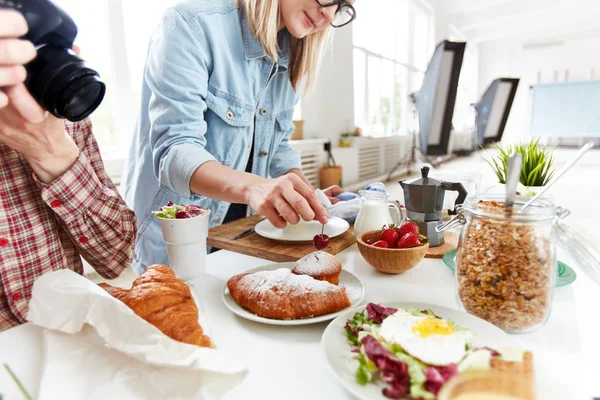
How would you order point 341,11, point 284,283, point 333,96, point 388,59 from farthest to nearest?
point 388,59
point 333,96
point 341,11
point 284,283

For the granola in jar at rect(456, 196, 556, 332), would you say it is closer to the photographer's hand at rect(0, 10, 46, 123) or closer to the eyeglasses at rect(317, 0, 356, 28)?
the photographer's hand at rect(0, 10, 46, 123)

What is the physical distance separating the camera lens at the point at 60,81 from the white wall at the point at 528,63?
7.31 metres

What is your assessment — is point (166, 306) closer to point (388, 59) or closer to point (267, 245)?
point (267, 245)

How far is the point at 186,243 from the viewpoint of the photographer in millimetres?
778

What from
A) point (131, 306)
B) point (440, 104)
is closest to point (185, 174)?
point (131, 306)

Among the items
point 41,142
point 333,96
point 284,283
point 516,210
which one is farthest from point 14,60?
point 333,96

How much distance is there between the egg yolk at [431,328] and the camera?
0.49 metres

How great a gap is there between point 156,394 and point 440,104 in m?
2.43

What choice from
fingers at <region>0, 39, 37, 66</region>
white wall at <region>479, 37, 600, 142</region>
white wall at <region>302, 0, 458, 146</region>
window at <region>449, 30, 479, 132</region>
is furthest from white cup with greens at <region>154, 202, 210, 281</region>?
window at <region>449, 30, 479, 132</region>

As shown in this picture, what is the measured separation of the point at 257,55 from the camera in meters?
1.21

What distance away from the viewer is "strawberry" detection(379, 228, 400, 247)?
2.68ft

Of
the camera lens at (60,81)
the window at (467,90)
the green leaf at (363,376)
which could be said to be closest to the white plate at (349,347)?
the green leaf at (363,376)

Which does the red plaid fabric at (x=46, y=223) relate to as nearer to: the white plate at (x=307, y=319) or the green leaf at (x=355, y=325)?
the white plate at (x=307, y=319)

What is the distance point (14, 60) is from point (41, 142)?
23 centimetres
